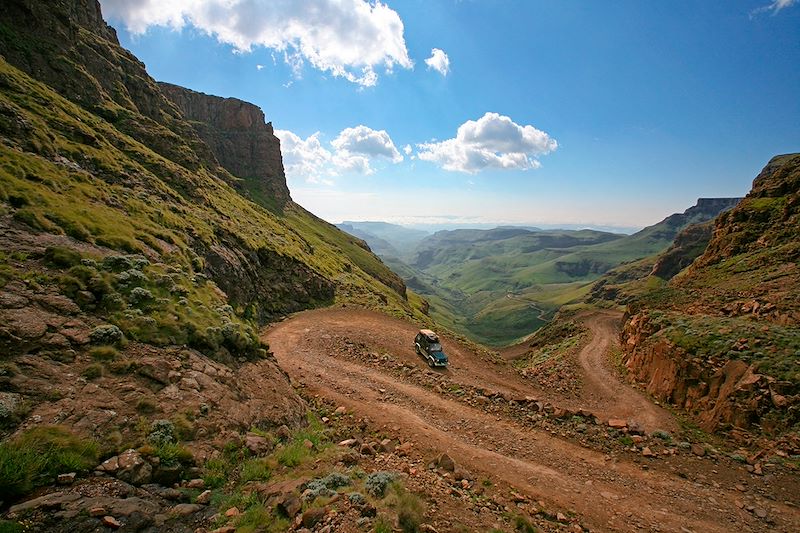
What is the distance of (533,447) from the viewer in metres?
17.6

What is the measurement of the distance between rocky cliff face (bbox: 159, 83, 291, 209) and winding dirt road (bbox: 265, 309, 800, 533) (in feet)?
420

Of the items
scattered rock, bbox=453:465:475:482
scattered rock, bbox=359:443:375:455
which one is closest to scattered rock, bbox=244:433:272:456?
scattered rock, bbox=359:443:375:455

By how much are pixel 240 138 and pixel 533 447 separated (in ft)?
564

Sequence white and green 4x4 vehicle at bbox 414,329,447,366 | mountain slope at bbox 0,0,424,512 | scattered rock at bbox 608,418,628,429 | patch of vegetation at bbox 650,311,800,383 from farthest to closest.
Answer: white and green 4x4 vehicle at bbox 414,329,447,366 < patch of vegetation at bbox 650,311,800,383 < scattered rock at bbox 608,418,628,429 < mountain slope at bbox 0,0,424,512

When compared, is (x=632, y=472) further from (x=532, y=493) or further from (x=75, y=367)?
(x=75, y=367)

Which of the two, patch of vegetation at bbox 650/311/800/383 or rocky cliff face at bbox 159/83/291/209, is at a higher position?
rocky cliff face at bbox 159/83/291/209

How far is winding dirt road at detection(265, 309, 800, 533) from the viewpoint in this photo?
13.5 m

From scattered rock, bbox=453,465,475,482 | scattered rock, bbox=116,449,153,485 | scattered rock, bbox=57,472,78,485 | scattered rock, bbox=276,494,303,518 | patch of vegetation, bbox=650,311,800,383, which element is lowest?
scattered rock, bbox=453,465,475,482

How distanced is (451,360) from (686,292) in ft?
93.7

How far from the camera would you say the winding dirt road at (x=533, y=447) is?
13.5 metres

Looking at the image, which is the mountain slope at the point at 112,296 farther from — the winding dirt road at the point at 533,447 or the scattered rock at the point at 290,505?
the winding dirt road at the point at 533,447

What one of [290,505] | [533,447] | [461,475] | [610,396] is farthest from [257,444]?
[610,396]

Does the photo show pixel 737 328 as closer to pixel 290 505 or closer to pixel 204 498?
pixel 290 505

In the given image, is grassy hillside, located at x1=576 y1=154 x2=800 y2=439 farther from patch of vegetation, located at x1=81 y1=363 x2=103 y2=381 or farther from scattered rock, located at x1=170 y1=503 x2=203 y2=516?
patch of vegetation, located at x1=81 y1=363 x2=103 y2=381
